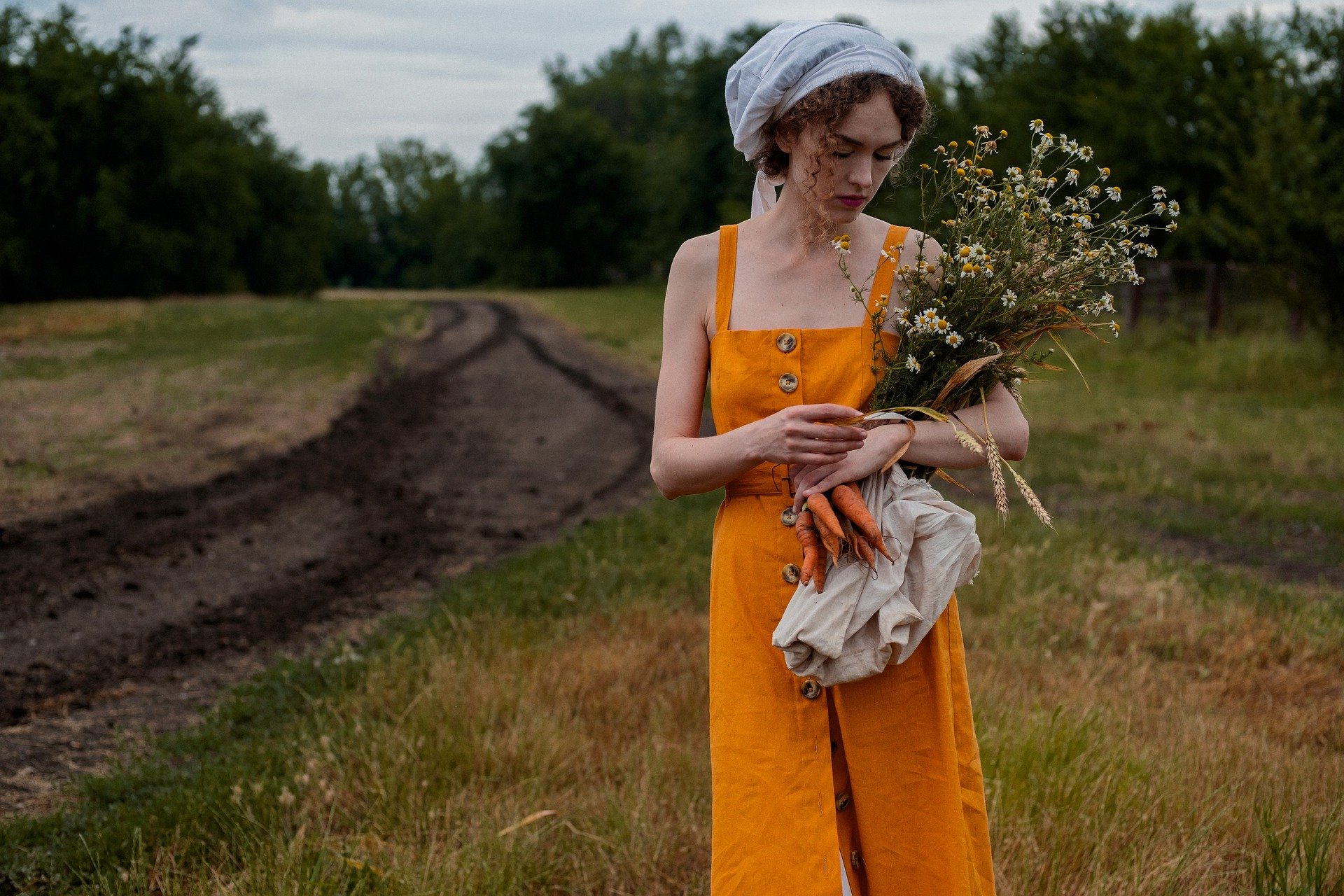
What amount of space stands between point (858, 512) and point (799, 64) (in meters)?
0.87

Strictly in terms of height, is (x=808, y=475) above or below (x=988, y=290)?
below

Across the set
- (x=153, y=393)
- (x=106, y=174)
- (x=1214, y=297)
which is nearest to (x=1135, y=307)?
(x=1214, y=297)

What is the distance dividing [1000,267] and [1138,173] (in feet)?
75.9

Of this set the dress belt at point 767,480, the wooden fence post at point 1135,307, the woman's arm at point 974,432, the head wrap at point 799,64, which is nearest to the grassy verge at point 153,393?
the dress belt at point 767,480

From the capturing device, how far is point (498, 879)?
336 cm

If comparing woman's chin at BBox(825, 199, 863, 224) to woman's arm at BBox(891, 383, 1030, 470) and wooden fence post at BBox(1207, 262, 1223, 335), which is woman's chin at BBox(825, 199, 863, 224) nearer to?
woman's arm at BBox(891, 383, 1030, 470)

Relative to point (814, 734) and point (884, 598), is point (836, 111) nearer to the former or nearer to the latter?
point (884, 598)

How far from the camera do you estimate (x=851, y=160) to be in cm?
226

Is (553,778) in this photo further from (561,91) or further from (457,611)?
(561,91)

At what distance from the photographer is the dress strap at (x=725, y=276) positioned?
2395mm

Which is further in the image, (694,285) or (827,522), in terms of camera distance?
(694,285)

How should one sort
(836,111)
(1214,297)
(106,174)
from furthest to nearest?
(106,174)
(1214,297)
(836,111)

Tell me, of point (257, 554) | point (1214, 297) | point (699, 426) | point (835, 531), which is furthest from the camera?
point (1214, 297)

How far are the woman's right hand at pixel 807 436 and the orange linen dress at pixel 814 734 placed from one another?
0.17m
